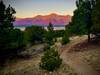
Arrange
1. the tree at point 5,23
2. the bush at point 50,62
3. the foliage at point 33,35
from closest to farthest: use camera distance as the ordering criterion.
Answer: the bush at point 50,62, the tree at point 5,23, the foliage at point 33,35

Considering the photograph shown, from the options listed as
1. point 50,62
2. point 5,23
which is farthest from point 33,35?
point 50,62

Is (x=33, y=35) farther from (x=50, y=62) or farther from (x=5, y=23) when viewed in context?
(x=50, y=62)

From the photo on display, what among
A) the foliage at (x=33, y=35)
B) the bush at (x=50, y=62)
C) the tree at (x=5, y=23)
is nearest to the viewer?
the bush at (x=50, y=62)

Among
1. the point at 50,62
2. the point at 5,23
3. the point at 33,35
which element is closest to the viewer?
the point at 50,62

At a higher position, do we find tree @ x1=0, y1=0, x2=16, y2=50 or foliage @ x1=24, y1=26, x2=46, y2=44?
tree @ x1=0, y1=0, x2=16, y2=50

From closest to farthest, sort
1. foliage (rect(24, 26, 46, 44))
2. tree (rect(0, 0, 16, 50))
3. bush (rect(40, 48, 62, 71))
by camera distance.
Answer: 1. bush (rect(40, 48, 62, 71))
2. tree (rect(0, 0, 16, 50))
3. foliage (rect(24, 26, 46, 44))

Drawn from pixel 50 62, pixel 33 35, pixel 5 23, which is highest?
pixel 5 23

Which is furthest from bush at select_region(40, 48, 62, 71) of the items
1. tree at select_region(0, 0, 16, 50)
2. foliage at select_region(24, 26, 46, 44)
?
foliage at select_region(24, 26, 46, 44)

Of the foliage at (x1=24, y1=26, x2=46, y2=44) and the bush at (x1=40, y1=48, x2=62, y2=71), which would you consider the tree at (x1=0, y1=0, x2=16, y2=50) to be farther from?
the foliage at (x1=24, y1=26, x2=46, y2=44)

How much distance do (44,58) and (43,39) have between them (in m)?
37.9

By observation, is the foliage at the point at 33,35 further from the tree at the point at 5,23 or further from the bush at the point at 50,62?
the bush at the point at 50,62

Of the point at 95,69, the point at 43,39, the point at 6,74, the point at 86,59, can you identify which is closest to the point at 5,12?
the point at 6,74

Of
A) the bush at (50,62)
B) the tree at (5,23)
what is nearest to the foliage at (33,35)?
the tree at (5,23)

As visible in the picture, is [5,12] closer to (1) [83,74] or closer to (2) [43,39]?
(1) [83,74]
